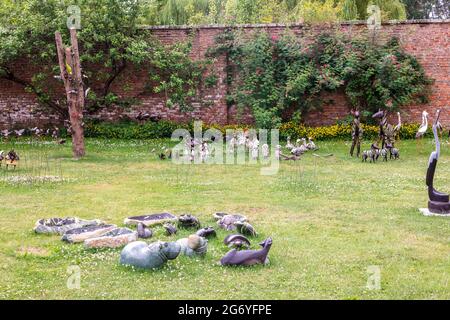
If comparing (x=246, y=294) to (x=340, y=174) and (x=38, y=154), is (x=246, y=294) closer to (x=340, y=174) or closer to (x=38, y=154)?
(x=340, y=174)

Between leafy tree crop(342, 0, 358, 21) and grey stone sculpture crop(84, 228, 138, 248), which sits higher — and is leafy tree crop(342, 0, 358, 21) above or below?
above

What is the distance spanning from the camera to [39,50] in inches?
667

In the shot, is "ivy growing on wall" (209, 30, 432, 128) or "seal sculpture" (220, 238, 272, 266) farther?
"ivy growing on wall" (209, 30, 432, 128)

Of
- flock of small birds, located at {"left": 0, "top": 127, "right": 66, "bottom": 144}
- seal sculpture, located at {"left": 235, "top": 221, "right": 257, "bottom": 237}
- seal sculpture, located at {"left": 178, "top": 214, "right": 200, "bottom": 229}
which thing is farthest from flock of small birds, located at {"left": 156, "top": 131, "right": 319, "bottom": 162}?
seal sculpture, located at {"left": 235, "top": 221, "right": 257, "bottom": 237}

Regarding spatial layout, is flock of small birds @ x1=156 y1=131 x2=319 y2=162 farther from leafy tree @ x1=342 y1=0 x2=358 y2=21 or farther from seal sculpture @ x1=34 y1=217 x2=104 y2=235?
leafy tree @ x1=342 y1=0 x2=358 y2=21

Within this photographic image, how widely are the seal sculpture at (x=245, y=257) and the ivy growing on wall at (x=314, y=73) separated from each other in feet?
35.0

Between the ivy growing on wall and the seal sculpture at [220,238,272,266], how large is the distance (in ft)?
35.0

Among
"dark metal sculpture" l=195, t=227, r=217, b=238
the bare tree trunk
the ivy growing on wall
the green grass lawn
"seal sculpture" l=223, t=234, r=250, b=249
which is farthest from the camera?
the ivy growing on wall

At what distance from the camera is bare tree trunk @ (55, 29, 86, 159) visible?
1284 centimetres

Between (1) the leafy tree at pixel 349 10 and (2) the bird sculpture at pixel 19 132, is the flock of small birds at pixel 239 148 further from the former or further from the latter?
(1) the leafy tree at pixel 349 10

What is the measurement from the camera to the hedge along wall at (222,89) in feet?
55.1

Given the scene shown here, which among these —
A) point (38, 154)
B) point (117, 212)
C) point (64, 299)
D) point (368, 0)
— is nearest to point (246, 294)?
point (64, 299)

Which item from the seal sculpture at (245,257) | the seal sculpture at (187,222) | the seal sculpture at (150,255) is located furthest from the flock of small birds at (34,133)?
the seal sculpture at (245,257)

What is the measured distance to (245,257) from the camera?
5.53 meters
